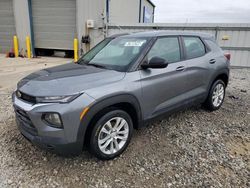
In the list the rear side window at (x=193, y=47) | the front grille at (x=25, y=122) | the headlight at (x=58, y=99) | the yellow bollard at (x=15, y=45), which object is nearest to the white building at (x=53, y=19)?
the yellow bollard at (x=15, y=45)

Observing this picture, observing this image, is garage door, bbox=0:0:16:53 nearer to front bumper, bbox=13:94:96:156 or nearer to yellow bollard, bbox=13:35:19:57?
yellow bollard, bbox=13:35:19:57

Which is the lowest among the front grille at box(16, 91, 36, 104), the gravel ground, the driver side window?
the gravel ground

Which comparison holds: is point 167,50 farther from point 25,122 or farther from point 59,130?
point 25,122

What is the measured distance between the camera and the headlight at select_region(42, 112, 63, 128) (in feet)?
7.29

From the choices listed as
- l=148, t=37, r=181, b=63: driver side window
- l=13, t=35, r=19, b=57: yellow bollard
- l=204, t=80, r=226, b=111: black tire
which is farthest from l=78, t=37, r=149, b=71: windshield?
l=13, t=35, r=19, b=57: yellow bollard

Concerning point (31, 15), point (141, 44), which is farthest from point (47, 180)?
point (31, 15)

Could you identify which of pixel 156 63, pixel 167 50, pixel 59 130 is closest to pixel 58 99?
pixel 59 130

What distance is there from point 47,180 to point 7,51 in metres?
13.7

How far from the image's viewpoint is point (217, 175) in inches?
98.8

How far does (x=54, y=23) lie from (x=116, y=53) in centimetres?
1036

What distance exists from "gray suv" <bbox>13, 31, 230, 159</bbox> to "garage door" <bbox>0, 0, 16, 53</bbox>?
1182cm

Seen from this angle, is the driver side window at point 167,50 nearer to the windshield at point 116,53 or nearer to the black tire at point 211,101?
the windshield at point 116,53

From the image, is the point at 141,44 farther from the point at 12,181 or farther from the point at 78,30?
the point at 78,30

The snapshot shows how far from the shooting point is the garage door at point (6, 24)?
12.8m
